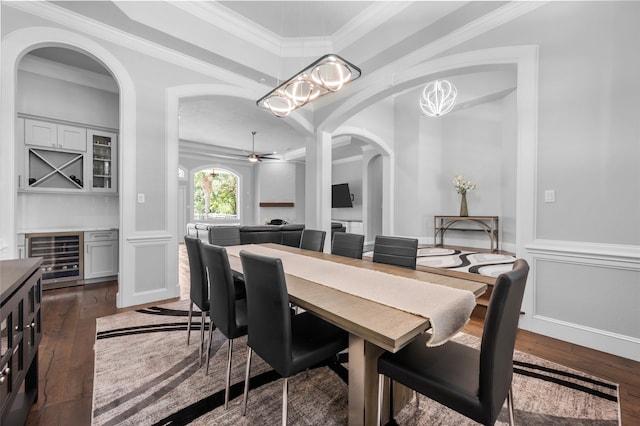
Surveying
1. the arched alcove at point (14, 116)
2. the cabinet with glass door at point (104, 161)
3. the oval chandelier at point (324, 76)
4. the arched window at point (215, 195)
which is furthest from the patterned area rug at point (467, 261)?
the arched window at point (215, 195)

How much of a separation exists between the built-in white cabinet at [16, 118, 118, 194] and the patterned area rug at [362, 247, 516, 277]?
4.18m

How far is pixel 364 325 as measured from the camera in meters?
1.06

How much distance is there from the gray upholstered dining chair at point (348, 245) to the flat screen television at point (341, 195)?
6.63 meters

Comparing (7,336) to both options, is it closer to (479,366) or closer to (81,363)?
(81,363)

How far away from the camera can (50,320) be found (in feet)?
9.27

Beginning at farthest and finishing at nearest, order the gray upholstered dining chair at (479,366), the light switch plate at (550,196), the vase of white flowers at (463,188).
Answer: the vase of white flowers at (463,188), the light switch plate at (550,196), the gray upholstered dining chair at (479,366)

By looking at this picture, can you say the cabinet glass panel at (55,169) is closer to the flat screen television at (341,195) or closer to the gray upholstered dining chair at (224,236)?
the gray upholstered dining chair at (224,236)

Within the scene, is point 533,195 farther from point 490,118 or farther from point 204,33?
point 490,118

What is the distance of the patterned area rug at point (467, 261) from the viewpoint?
13.4ft

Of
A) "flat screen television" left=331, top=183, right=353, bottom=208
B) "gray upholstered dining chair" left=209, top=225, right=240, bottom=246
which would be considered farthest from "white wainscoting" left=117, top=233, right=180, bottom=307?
"flat screen television" left=331, top=183, right=353, bottom=208

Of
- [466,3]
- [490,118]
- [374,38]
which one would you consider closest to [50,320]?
[374,38]

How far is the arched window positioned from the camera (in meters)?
9.97

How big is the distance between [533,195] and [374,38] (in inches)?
97.6

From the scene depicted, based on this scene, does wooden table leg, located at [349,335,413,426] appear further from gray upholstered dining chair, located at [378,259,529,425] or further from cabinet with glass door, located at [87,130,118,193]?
cabinet with glass door, located at [87,130,118,193]
